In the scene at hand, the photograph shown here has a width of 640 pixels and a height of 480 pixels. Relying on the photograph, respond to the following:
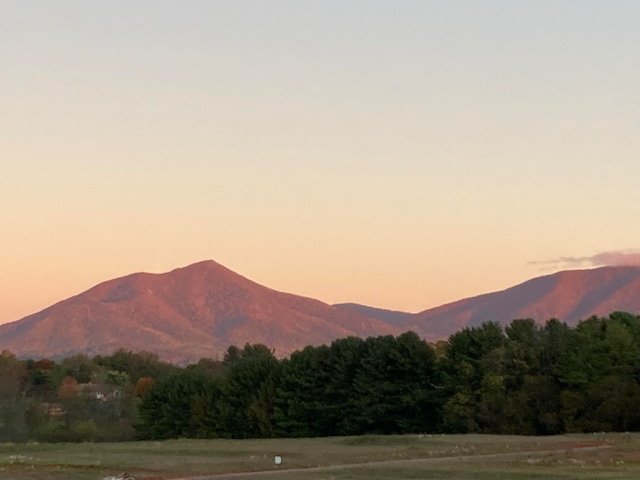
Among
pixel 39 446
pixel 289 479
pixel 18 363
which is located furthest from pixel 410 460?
pixel 18 363

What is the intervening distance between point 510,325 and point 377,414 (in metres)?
14.5

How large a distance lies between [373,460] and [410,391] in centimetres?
4112

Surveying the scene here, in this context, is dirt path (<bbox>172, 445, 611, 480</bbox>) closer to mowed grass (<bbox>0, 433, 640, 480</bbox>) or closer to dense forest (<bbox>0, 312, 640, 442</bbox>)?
mowed grass (<bbox>0, 433, 640, 480</bbox>)

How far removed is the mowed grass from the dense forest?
16.4 m

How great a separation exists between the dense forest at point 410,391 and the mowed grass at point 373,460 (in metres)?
16.4

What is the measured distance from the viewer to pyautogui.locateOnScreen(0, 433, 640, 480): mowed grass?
41062mm

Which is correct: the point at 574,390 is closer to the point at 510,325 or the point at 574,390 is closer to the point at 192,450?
the point at 510,325

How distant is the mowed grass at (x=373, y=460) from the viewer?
135ft

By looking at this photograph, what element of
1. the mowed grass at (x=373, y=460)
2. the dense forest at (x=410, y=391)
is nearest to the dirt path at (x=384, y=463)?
the mowed grass at (x=373, y=460)

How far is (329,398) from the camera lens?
9650cm

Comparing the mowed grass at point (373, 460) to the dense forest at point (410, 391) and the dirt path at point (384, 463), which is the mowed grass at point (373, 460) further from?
the dense forest at point (410, 391)

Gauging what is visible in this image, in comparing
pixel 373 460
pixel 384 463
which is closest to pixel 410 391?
pixel 373 460

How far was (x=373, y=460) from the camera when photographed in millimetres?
50469

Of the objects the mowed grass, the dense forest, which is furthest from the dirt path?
the dense forest
